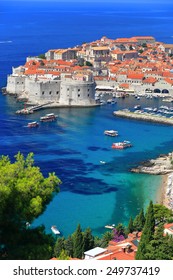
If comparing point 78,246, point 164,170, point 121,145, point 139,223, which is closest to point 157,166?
point 164,170

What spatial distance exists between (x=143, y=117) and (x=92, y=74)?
32.0ft

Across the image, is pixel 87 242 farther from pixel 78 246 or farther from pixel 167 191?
pixel 167 191

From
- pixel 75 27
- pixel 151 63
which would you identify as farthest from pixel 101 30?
pixel 151 63

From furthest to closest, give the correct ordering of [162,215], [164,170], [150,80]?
[150,80] < [164,170] < [162,215]

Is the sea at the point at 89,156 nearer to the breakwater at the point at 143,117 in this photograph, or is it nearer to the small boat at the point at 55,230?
the small boat at the point at 55,230

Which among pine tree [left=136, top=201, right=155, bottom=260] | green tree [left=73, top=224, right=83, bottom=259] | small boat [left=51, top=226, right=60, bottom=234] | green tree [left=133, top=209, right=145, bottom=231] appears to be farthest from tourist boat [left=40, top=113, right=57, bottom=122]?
pine tree [left=136, top=201, right=155, bottom=260]

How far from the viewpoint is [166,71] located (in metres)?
45.3

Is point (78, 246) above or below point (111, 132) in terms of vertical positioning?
below

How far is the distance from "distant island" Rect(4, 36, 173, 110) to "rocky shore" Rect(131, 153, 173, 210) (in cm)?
1322

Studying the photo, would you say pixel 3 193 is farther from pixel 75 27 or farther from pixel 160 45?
pixel 75 27

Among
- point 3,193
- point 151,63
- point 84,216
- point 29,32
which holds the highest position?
point 29,32

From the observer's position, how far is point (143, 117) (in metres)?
33.6

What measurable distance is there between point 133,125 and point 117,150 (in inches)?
226

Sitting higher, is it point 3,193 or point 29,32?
point 29,32
